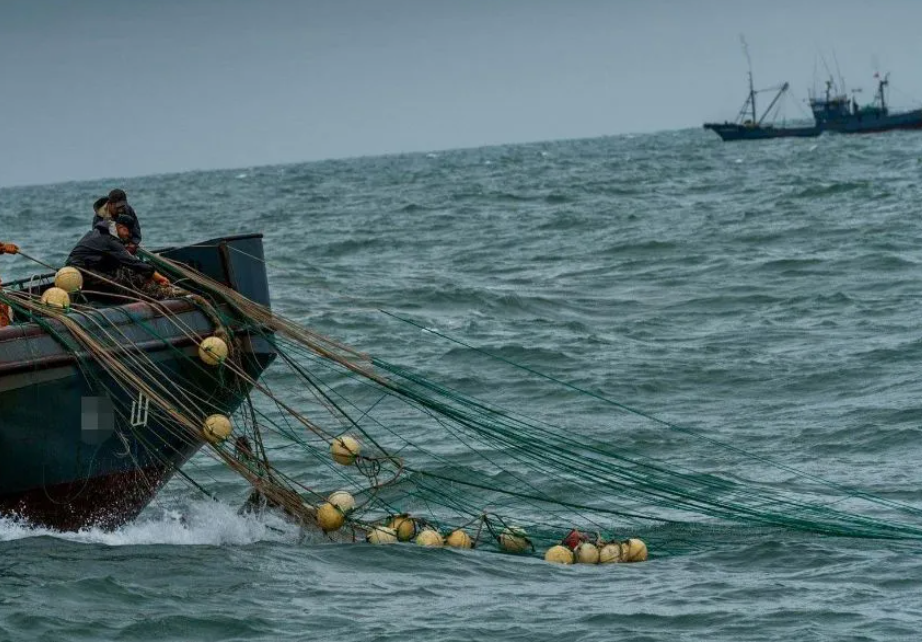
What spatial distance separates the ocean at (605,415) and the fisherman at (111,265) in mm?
1784

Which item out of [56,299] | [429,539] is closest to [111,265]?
[56,299]

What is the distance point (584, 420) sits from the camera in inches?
635

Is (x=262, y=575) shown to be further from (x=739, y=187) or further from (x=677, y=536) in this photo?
(x=739, y=187)

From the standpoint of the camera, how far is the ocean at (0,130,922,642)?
9430mm

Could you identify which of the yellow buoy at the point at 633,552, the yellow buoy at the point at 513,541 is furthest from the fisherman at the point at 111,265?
the yellow buoy at the point at 633,552

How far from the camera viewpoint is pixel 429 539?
1125 cm

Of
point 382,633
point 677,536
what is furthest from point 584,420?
point 382,633

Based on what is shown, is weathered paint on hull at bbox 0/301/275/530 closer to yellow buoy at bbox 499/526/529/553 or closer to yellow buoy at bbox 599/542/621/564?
yellow buoy at bbox 499/526/529/553

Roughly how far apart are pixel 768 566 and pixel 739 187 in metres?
44.8

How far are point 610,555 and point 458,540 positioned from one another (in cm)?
109

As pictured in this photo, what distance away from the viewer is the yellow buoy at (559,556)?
10.9 m

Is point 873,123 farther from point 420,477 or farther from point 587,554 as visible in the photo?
point 587,554

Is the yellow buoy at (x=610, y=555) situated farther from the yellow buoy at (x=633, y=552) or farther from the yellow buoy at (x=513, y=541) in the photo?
the yellow buoy at (x=513, y=541)

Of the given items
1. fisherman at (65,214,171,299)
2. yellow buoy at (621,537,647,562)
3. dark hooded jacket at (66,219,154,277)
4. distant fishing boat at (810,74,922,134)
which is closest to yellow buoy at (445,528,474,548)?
yellow buoy at (621,537,647,562)
